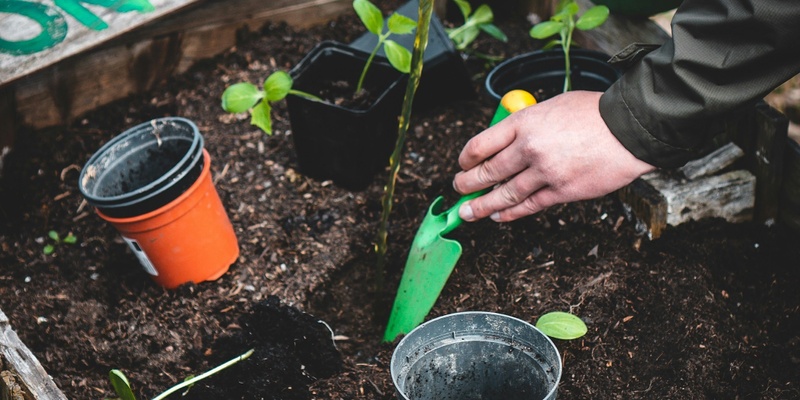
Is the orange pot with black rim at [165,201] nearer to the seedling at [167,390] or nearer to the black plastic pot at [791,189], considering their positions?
the seedling at [167,390]

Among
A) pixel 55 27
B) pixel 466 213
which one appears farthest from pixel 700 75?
pixel 55 27

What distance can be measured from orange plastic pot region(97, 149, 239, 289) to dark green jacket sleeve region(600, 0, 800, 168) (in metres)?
1.04

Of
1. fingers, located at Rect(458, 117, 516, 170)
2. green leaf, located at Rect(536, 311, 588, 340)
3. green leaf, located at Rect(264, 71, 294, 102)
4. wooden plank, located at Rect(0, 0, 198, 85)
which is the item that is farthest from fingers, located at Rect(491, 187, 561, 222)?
wooden plank, located at Rect(0, 0, 198, 85)

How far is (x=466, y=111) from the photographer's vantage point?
2332 millimetres

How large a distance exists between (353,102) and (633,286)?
3.13 ft

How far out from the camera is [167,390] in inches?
63.6

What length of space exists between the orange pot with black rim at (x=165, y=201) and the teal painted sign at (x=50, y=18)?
379mm

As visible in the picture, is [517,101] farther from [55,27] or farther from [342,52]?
[55,27]

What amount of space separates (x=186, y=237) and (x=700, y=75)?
1.29m

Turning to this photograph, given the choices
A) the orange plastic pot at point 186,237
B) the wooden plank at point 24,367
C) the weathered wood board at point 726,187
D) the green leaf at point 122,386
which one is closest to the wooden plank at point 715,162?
the weathered wood board at point 726,187

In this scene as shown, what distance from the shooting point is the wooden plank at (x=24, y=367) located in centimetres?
136

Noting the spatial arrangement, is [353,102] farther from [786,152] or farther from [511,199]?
[786,152]

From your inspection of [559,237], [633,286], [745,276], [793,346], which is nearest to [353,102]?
[559,237]

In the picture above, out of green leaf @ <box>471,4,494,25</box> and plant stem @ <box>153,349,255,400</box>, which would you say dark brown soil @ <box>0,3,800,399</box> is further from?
green leaf @ <box>471,4,494,25</box>
